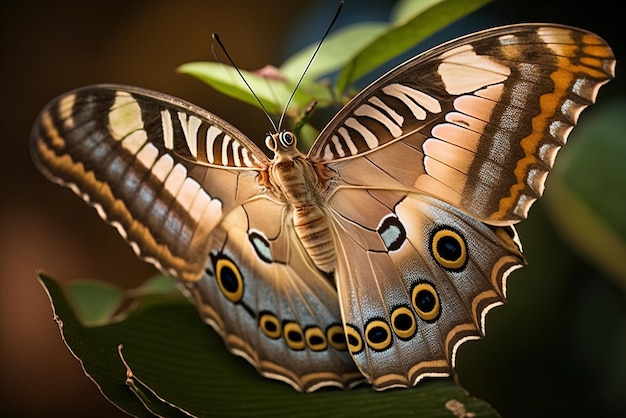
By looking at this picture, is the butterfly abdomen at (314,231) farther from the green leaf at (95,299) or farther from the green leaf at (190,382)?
the green leaf at (95,299)

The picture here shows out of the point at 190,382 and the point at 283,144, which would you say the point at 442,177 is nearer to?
the point at 283,144

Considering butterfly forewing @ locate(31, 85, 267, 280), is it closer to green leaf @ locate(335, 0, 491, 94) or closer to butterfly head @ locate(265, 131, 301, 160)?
butterfly head @ locate(265, 131, 301, 160)

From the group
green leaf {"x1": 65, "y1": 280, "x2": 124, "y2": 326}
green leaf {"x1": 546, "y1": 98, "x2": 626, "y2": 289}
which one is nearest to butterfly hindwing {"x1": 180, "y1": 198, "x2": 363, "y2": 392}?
green leaf {"x1": 65, "y1": 280, "x2": 124, "y2": 326}

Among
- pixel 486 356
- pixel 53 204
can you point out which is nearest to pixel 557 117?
pixel 486 356

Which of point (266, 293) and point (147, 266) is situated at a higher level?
point (266, 293)

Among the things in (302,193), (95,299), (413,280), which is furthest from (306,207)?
(95,299)

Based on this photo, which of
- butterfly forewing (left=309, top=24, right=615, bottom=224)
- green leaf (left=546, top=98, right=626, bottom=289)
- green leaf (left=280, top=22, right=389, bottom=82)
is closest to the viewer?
butterfly forewing (left=309, top=24, right=615, bottom=224)
